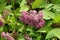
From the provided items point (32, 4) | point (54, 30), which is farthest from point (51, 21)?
point (32, 4)

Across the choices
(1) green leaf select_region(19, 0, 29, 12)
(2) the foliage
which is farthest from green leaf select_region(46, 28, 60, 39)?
(1) green leaf select_region(19, 0, 29, 12)

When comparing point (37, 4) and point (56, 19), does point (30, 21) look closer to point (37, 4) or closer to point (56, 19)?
point (56, 19)

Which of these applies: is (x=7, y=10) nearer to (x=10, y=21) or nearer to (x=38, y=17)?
(x=10, y=21)

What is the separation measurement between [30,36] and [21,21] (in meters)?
0.11

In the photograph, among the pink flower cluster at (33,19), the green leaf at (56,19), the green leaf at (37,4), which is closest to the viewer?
the pink flower cluster at (33,19)

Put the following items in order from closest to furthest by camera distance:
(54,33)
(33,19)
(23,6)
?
1. (33,19)
2. (54,33)
3. (23,6)

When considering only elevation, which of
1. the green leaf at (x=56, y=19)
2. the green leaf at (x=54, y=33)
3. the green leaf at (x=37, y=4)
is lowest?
the green leaf at (x=54, y=33)

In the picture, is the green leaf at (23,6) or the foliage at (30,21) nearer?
the foliage at (30,21)

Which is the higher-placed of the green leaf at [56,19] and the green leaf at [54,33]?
the green leaf at [56,19]

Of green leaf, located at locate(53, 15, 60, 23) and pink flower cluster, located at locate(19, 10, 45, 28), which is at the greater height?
pink flower cluster, located at locate(19, 10, 45, 28)

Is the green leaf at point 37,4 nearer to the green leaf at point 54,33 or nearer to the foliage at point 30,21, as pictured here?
the foliage at point 30,21

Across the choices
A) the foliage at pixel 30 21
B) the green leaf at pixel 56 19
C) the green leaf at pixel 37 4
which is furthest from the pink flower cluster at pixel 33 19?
the green leaf at pixel 37 4

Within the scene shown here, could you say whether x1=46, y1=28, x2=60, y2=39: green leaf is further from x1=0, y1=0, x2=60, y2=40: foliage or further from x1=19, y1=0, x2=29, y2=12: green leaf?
x1=19, y1=0, x2=29, y2=12: green leaf

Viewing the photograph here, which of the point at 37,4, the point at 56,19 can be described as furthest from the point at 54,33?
the point at 37,4
